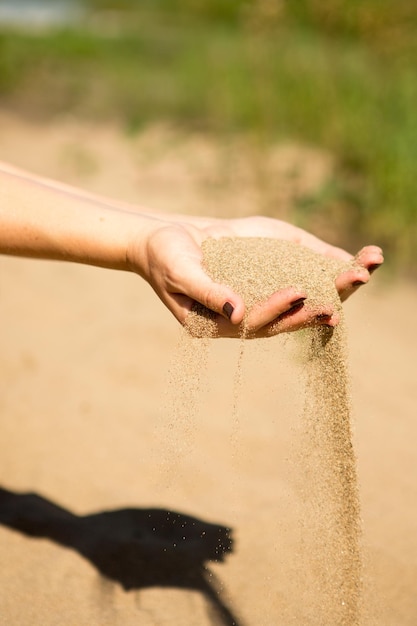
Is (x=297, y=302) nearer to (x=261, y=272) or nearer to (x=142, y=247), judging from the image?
(x=261, y=272)

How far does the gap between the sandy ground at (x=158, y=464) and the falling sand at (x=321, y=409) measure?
0.15 meters

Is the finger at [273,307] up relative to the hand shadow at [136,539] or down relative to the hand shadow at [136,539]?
up

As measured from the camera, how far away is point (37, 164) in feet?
21.2

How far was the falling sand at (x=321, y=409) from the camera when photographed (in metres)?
1.91

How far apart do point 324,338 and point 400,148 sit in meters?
3.20

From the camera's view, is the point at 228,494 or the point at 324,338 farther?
the point at 228,494

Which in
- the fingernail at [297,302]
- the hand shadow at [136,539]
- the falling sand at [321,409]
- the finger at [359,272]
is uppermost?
the finger at [359,272]

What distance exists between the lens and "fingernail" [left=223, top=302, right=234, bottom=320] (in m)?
1.73

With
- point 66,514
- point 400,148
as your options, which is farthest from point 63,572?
A: point 400,148

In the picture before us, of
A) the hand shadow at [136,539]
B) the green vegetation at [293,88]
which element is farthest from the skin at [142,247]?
the green vegetation at [293,88]

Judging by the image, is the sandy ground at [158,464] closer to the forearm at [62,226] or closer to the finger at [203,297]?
the finger at [203,297]

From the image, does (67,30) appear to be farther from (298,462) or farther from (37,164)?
(298,462)

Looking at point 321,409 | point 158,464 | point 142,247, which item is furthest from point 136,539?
point 142,247

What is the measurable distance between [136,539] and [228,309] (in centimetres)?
108
